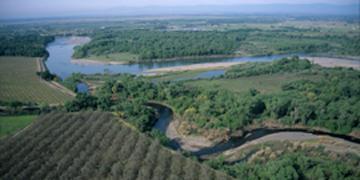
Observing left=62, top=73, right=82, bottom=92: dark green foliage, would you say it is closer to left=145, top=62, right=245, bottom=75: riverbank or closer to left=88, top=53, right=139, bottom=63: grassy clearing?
left=145, top=62, right=245, bottom=75: riverbank

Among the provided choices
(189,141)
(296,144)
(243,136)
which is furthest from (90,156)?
(296,144)

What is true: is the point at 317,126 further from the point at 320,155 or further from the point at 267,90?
the point at 267,90

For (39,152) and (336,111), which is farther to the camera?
(336,111)

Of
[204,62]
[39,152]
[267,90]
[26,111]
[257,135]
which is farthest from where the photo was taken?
[204,62]

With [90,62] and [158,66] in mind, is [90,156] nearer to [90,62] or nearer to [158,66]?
[158,66]

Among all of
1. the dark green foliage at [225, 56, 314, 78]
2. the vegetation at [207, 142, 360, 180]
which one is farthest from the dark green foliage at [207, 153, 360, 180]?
the dark green foliage at [225, 56, 314, 78]

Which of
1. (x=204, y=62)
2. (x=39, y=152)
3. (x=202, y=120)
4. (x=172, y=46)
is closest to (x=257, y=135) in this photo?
(x=202, y=120)
